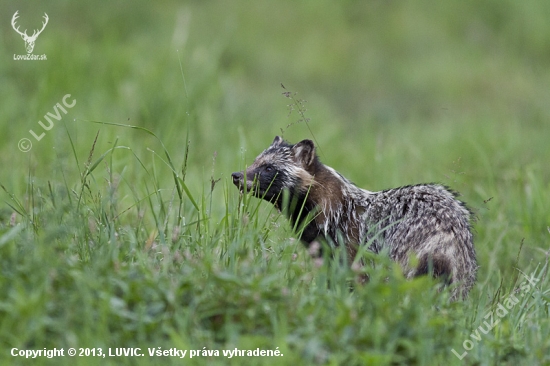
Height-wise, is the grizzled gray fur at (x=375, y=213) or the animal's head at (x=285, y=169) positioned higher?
the animal's head at (x=285, y=169)

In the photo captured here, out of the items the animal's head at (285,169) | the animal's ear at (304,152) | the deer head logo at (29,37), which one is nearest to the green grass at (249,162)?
the deer head logo at (29,37)

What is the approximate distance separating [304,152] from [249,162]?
6.76ft

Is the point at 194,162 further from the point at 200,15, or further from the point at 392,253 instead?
the point at 200,15

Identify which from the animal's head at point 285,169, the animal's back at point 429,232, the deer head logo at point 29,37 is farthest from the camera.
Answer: the deer head logo at point 29,37

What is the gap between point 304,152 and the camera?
21.1 feet

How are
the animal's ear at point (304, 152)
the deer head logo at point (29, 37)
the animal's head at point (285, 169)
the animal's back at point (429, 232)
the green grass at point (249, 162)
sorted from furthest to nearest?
the deer head logo at point (29, 37) → the animal's ear at point (304, 152) → the animal's head at point (285, 169) → the animal's back at point (429, 232) → the green grass at point (249, 162)

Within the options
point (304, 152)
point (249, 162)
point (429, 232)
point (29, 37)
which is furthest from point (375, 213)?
point (29, 37)

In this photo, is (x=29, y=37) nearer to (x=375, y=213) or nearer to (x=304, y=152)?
(x=304, y=152)

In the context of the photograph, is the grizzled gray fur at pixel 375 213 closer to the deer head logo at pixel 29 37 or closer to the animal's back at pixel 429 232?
the animal's back at pixel 429 232

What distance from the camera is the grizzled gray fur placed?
17.7ft

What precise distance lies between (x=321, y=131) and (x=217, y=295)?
692cm

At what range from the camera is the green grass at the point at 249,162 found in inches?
148

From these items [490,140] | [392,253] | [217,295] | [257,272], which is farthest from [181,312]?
[490,140]

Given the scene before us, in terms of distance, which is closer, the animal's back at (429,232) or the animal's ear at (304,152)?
the animal's back at (429,232)
